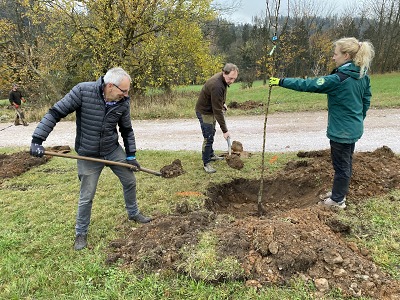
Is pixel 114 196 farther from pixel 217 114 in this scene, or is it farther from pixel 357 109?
pixel 357 109

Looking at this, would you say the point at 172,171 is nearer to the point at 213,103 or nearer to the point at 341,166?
the point at 213,103

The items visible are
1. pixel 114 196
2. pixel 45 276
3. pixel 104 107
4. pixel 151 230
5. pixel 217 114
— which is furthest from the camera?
pixel 217 114

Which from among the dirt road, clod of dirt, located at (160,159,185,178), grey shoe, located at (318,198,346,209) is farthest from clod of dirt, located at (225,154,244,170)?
grey shoe, located at (318,198,346,209)

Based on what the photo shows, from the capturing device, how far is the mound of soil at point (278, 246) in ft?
9.26

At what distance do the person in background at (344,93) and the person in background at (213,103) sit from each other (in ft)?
5.73

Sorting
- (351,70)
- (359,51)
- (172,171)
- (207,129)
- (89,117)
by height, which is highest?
(359,51)

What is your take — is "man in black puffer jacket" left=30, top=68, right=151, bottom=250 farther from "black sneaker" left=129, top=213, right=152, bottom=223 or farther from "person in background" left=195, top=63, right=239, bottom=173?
"person in background" left=195, top=63, right=239, bottom=173

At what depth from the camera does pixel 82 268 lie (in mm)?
3291

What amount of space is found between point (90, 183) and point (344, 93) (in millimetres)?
3250

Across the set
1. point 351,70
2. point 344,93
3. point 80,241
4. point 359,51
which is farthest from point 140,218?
point 359,51

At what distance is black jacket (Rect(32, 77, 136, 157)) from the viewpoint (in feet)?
11.0

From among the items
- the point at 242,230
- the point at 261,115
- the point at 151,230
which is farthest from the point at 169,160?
the point at 261,115

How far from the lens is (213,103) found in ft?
18.2

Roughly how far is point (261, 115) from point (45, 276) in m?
10.2
